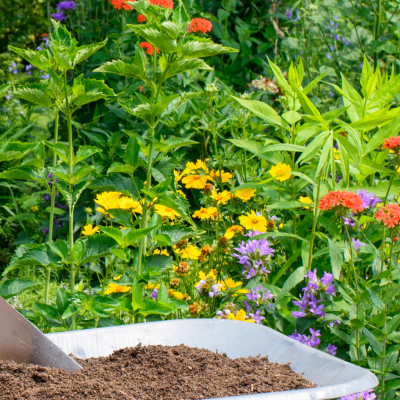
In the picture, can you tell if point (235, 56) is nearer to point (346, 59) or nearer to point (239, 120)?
point (346, 59)

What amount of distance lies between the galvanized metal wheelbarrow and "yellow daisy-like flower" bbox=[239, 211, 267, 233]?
0.56m

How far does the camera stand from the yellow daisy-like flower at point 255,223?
1706 mm

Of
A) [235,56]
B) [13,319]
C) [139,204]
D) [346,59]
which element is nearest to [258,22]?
[235,56]

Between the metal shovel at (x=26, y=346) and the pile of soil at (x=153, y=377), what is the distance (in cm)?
5

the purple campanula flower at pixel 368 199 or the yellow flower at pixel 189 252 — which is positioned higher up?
the purple campanula flower at pixel 368 199

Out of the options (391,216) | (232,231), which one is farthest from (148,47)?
(391,216)

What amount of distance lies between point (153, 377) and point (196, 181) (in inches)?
45.3

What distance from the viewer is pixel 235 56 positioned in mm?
3326

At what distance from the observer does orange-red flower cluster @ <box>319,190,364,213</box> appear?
3.96ft

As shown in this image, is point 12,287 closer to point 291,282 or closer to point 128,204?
point 128,204

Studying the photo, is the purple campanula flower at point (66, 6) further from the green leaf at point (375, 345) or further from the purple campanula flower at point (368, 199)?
the green leaf at point (375, 345)

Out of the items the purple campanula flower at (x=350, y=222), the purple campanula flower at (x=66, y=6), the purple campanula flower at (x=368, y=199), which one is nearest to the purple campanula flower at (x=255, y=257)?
the purple campanula flower at (x=350, y=222)

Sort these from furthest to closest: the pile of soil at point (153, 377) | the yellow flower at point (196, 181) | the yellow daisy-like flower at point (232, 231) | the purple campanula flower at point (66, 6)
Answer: the purple campanula flower at point (66, 6) < the yellow flower at point (196, 181) < the yellow daisy-like flower at point (232, 231) < the pile of soil at point (153, 377)

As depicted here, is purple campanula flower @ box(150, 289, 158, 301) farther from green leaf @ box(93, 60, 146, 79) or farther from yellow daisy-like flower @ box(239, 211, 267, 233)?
green leaf @ box(93, 60, 146, 79)
